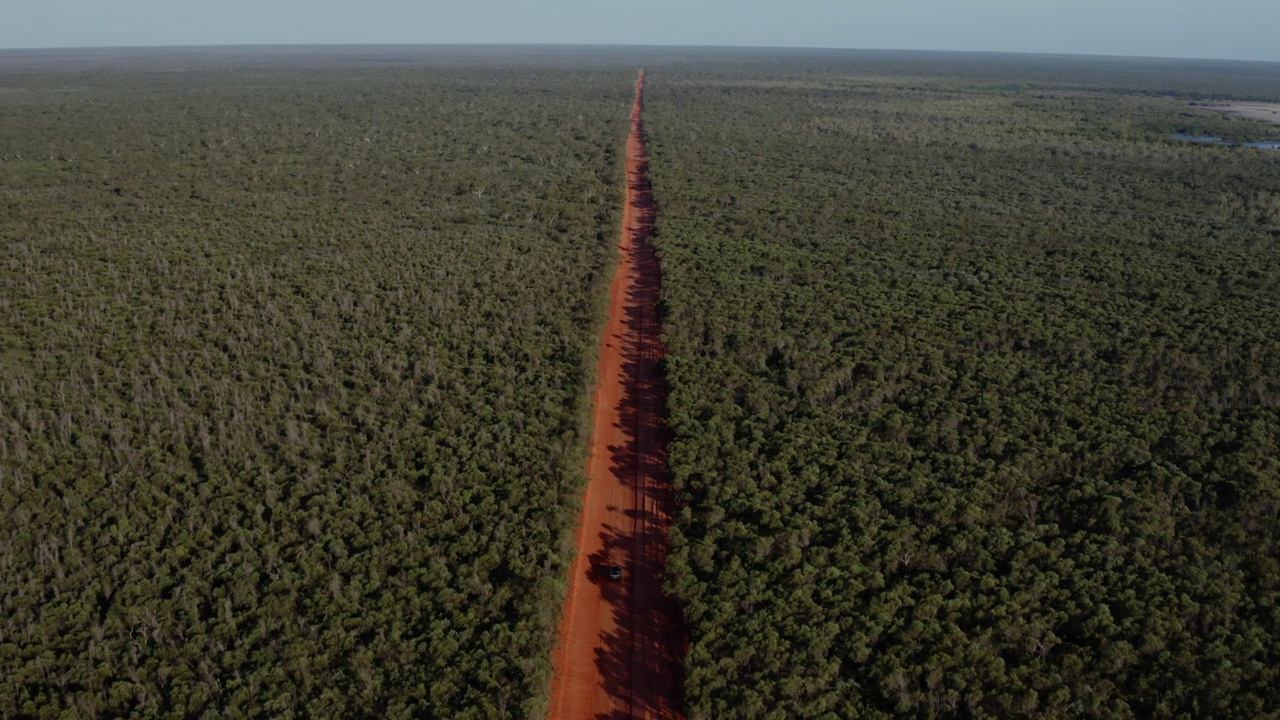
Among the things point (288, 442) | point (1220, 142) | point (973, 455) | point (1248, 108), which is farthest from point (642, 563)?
point (1248, 108)

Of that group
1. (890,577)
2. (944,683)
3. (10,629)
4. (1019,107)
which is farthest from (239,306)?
(1019,107)

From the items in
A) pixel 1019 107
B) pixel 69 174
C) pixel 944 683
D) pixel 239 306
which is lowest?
pixel 944 683

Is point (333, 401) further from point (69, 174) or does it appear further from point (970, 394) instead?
point (69, 174)

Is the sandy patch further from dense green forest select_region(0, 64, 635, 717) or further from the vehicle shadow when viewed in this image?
the vehicle shadow

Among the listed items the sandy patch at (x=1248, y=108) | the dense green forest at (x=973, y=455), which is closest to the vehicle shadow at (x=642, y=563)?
the dense green forest at (x=973, y=455)

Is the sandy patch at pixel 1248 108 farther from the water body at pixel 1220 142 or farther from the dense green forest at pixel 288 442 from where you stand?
the dense green forest at pixel 288 442

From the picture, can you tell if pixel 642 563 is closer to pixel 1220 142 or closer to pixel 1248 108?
pixel 1220 142
